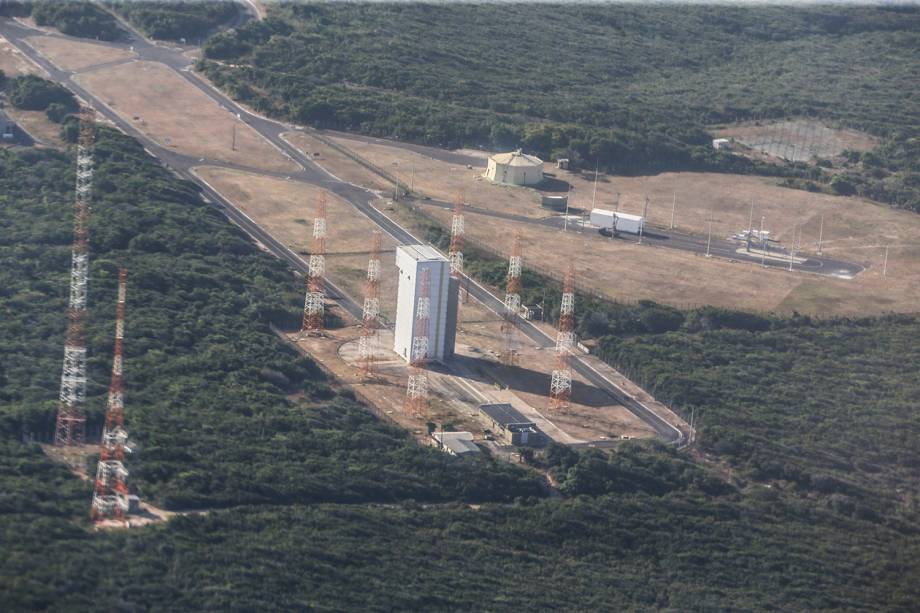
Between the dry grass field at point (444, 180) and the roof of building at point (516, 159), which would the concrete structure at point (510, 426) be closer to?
the dry grass field at point (444, 180)

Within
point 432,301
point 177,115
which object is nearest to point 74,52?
point 177,115

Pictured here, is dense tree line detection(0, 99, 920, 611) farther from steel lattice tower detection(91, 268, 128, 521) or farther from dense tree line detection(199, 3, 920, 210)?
dense tree line detection(199, 3, 920, 210)

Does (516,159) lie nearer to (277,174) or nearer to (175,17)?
(277,174)

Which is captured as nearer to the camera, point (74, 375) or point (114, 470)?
point (114, 470)

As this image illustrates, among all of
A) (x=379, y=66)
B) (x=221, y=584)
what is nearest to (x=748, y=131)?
(x=379, y=66)

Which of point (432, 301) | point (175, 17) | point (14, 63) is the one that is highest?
point (175, 17)

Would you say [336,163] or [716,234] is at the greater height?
[336,163]

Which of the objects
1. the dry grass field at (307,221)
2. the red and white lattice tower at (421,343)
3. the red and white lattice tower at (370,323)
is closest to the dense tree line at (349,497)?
the red and white lattice tower at (370,323)

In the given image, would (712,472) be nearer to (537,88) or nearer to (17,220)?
(17,220)
